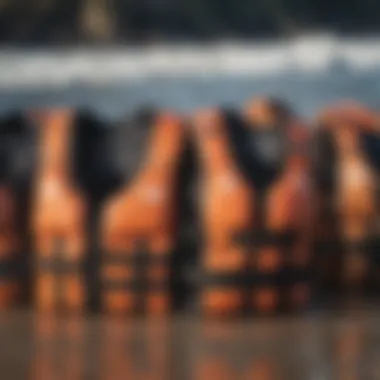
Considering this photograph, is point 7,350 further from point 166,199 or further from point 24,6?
point 24,6

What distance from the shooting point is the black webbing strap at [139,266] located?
2.28 feet

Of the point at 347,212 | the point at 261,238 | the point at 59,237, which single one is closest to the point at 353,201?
the point at 347,212

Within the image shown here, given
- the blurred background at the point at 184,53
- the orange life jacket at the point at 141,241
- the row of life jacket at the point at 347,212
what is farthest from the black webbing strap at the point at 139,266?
the blurred background at the point at 184,53

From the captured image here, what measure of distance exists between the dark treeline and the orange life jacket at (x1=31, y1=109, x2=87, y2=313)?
12.4 inches

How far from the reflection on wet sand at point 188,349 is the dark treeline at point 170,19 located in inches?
15.4

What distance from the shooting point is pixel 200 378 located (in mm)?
520

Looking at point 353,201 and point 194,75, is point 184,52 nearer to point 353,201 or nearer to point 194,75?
point 194,75

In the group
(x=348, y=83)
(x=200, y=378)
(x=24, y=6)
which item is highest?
(x=24, y=6)

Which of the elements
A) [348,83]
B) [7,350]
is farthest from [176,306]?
[348,83]

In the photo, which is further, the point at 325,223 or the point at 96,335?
the point at 325,223

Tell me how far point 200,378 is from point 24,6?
621 millimetres

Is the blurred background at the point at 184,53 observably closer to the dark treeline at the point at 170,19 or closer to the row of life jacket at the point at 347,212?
the dark treeline at the point at 170,19

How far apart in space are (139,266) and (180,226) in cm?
4

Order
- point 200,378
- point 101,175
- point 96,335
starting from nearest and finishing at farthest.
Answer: point 200,378 → point 96,335 → point 101,175
